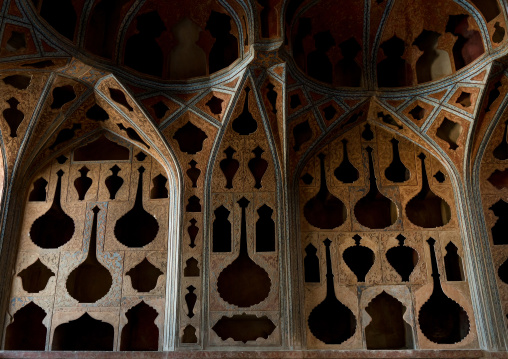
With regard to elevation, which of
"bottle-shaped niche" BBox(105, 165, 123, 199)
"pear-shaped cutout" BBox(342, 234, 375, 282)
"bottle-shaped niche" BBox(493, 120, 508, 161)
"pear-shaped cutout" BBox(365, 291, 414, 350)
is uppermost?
"bottle-shaped niche" BBox(493, 120, 508, 161)

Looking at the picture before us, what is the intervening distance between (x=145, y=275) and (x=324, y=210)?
3.04m

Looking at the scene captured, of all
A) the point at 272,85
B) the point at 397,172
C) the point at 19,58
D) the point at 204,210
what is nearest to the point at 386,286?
the point at 397,172

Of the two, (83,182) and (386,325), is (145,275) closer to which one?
(83,182)

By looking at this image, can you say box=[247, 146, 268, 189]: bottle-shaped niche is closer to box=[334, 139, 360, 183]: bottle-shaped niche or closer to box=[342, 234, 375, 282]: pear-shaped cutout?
box=[334, 139, 360, 183]: bottle-shaped niche

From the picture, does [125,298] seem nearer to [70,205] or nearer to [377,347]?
[70,205]

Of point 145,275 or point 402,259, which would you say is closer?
point 145,275

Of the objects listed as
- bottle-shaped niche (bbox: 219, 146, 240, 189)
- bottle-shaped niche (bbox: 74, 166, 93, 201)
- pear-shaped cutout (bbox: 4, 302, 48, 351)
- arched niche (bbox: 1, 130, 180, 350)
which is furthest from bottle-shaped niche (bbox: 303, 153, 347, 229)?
pear-shaped cutout (bbox: 4, 302, 48, 351)

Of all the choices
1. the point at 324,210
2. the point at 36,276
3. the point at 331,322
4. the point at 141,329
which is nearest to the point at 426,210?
the point at 324,210

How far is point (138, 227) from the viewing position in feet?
30.5

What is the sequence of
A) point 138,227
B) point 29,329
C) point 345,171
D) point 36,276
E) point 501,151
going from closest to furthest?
point 29,329, point 36,276, point 501,151, point 138,227, point 345,171

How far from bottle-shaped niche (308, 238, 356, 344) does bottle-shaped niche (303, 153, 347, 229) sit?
1.20m

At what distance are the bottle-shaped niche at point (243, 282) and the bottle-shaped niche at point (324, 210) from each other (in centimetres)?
114

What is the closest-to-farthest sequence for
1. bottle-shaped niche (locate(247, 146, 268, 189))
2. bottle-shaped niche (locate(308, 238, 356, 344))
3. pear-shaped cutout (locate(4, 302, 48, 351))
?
pear-shaped cutout (locate(4, 302, 48, 351))
bottle-shaped niche (locate(308, 238, 356, 344))
bottle-shaped niche (locate(247, 146, 268, 189))

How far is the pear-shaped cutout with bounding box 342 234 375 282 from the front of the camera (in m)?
9.22
